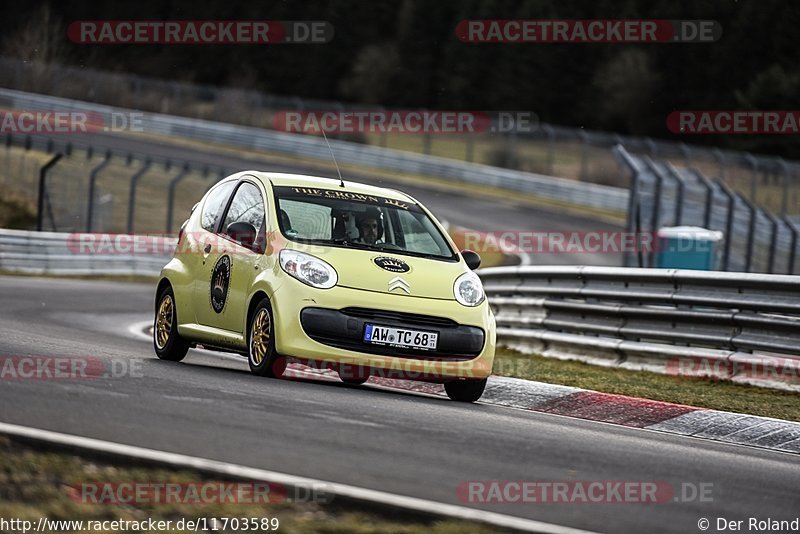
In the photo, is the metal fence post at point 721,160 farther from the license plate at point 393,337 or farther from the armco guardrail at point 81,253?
the license plate at point 393,337

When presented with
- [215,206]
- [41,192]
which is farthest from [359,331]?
[41,192]

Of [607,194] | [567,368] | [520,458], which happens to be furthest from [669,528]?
[607,194]

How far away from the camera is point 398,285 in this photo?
9414mm

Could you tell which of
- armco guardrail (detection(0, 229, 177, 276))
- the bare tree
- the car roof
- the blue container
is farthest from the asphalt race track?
the bare tree

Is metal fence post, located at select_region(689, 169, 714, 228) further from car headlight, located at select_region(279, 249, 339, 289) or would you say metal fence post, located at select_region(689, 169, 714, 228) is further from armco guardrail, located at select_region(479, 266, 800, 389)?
car headlight, located at select_region(279, 249, 339, 289)

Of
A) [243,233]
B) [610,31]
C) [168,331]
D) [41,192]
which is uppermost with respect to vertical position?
[610,31]

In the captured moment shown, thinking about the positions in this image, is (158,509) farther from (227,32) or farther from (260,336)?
(227,32)

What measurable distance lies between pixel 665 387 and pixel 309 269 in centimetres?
359

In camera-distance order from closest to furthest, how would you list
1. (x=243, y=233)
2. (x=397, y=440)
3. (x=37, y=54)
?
1. (x=397, y=440)
2. (x=243, y=233)
3. (x=37, y=54)

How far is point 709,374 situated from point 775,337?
0.72 meters

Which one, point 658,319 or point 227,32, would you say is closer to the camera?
point 658,319

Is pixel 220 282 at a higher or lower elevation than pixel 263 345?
higher

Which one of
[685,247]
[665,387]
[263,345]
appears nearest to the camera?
[263,345]

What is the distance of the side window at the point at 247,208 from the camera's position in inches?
401
